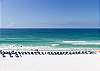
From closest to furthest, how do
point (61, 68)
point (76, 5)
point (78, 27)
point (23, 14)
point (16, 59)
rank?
point (61, 68), point (16, 59), point (76, 5), point (23, 14), point (78, 27)

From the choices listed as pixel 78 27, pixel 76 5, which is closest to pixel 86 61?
pixel 76 5

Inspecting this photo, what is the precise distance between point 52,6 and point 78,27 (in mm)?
2729

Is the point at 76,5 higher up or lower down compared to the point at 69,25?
higher up

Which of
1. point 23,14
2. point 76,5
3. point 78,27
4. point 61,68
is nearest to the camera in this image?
point 61,68

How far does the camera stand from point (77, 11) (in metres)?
13.9

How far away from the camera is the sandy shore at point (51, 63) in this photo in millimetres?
3549

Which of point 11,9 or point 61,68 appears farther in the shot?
point 11,9

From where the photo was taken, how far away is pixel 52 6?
1337cm

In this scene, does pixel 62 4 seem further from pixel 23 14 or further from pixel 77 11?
pixel 23 14

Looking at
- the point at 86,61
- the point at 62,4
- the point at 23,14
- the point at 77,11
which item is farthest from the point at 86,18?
the point at 86,61

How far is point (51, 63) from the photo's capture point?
3.91 m

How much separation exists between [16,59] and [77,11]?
10186 mm

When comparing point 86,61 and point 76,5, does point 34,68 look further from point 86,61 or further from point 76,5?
point 76,5

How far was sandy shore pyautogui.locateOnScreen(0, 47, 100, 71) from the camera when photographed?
355 centimetres
